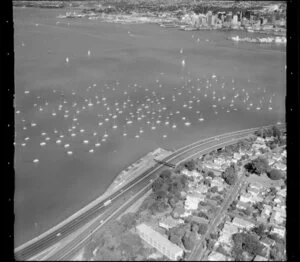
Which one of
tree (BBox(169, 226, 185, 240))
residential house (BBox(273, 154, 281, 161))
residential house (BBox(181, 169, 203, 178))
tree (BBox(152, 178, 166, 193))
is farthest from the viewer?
residential house (BBox(273, 154, 281, 161))

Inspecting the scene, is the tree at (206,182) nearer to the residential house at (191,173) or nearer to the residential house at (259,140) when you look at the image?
the residential house at (191,173)

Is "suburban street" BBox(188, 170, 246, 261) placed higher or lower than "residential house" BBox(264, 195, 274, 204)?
higher

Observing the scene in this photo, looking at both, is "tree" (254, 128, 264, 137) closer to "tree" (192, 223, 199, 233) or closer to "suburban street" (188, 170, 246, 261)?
"suburban street" (188, 170, 246, 261)

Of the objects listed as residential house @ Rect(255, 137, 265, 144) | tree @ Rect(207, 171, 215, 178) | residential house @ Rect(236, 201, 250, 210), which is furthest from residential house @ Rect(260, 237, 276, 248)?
residential house @ Rect(255, 137, 265, 144)

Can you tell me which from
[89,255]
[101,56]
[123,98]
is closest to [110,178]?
[89,255]
